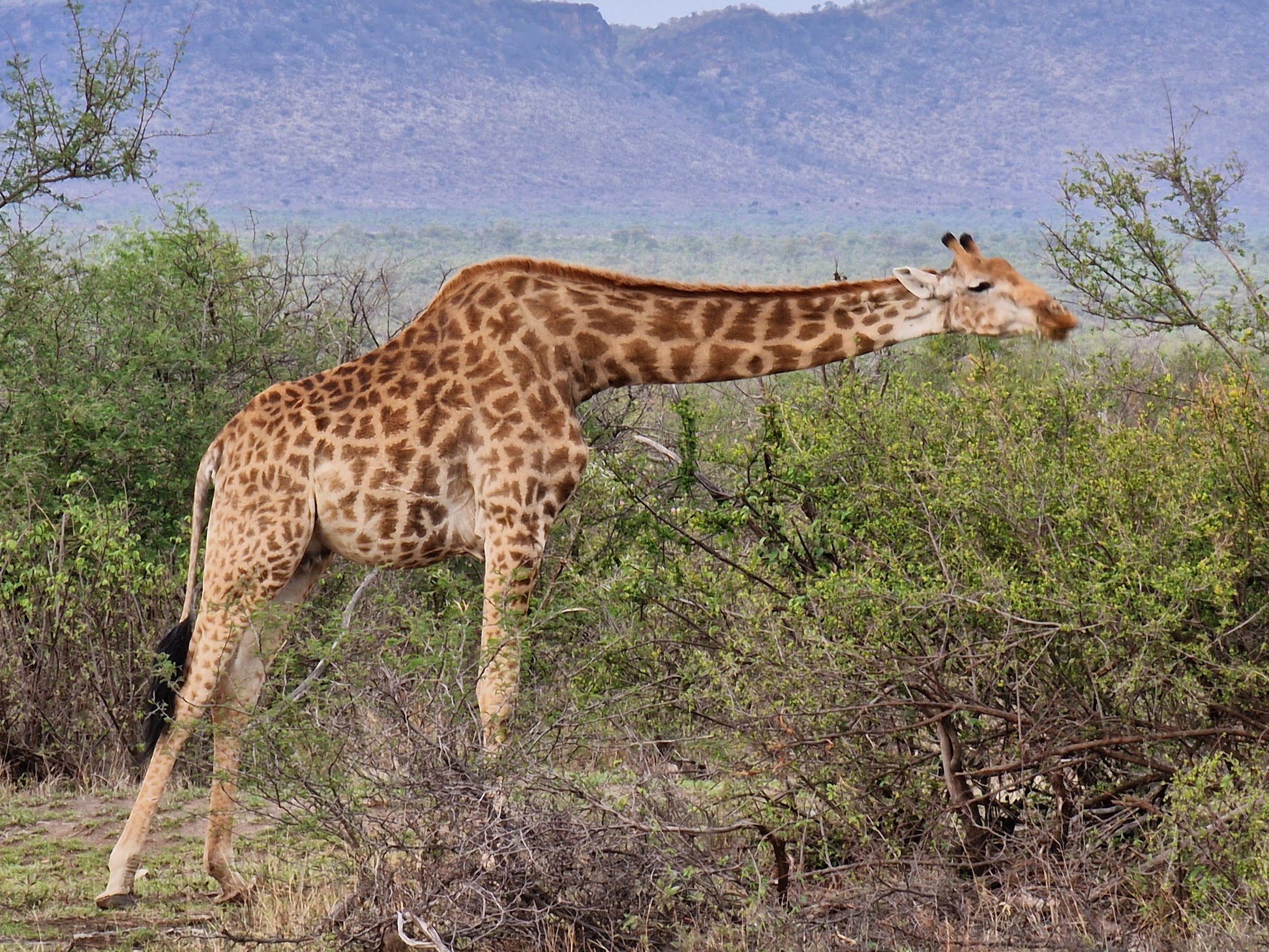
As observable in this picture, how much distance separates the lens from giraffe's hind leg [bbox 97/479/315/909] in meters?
6.65

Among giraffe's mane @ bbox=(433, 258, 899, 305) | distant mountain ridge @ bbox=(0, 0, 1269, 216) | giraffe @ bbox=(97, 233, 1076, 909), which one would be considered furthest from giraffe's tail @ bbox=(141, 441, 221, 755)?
distant mountain ridge @ bbox=(0, 0, 1269, 216)

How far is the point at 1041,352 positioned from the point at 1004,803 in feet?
6.07

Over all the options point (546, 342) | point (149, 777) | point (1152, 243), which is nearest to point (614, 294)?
point (546, 342)

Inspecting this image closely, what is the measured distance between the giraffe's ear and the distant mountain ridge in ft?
350

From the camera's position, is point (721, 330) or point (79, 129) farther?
point (79, 129)

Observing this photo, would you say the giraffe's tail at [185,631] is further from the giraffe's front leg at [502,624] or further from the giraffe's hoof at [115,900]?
the giraffe's front leg at [502,624]

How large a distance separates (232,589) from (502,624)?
149cm

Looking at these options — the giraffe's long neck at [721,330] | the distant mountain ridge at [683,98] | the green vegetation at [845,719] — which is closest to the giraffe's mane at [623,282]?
the giraffe's long neck at [721,330]

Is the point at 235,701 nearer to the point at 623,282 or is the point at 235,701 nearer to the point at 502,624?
the point at 502,624

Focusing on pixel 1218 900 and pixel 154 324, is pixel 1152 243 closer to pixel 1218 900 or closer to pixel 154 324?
pixel 1218 900

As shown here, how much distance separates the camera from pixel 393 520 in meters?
6.64

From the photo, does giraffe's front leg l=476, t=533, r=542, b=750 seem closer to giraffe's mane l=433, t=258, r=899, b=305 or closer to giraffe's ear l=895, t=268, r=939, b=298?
giraffe's mane l=433, t=258, r=899, b=305

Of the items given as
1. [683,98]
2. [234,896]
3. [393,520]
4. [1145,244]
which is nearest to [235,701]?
[234,896]

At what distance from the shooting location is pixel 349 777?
5.48 meters
